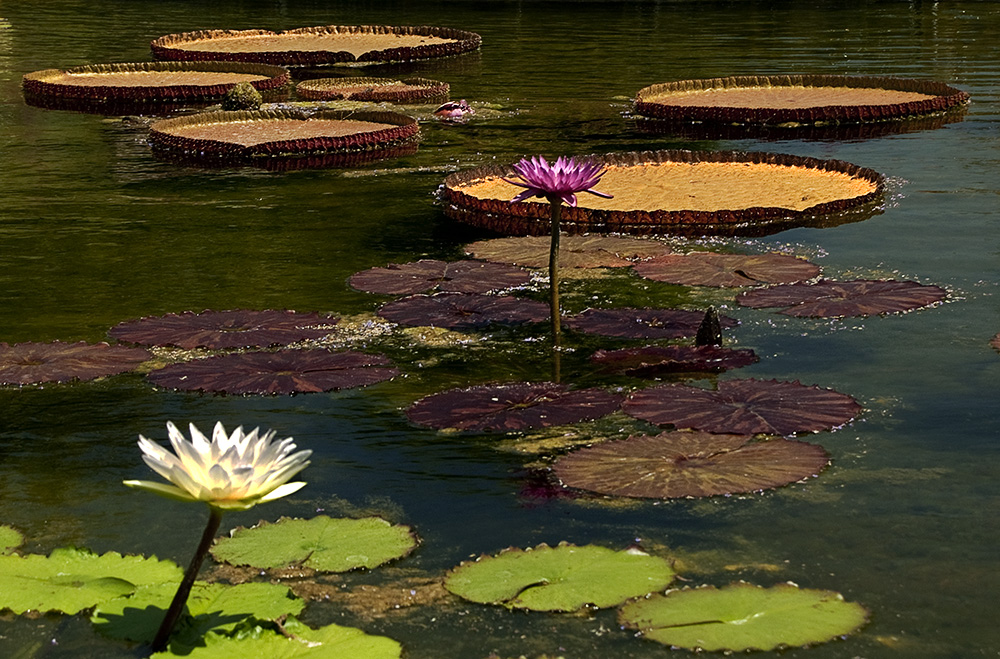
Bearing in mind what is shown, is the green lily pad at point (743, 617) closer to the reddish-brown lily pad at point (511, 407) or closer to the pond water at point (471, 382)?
the pond water at point (471, 382)

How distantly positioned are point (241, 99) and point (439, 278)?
6.06 meters

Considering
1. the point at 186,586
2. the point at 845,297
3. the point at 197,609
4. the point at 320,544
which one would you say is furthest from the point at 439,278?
the point at 186,586

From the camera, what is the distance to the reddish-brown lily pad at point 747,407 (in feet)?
11.6

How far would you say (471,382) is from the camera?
4133mm

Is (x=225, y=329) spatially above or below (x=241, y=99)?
below

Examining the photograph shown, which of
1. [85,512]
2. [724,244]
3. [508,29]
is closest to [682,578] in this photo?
[85,512]

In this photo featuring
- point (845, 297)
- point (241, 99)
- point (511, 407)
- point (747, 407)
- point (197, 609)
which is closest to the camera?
point (197, 609)

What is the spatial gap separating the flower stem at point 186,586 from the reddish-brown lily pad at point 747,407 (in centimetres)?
158

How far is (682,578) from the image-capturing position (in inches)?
109

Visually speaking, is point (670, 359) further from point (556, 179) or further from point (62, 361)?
point (62, 361)

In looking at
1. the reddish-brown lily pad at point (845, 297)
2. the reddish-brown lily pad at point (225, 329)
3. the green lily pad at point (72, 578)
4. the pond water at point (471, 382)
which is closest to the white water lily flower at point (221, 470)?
the pond water at point (471, 382)

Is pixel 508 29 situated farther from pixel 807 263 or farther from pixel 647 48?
pixel 807 263

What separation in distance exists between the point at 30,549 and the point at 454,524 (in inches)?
37.4

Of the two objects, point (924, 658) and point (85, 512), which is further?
point (85, 512)
